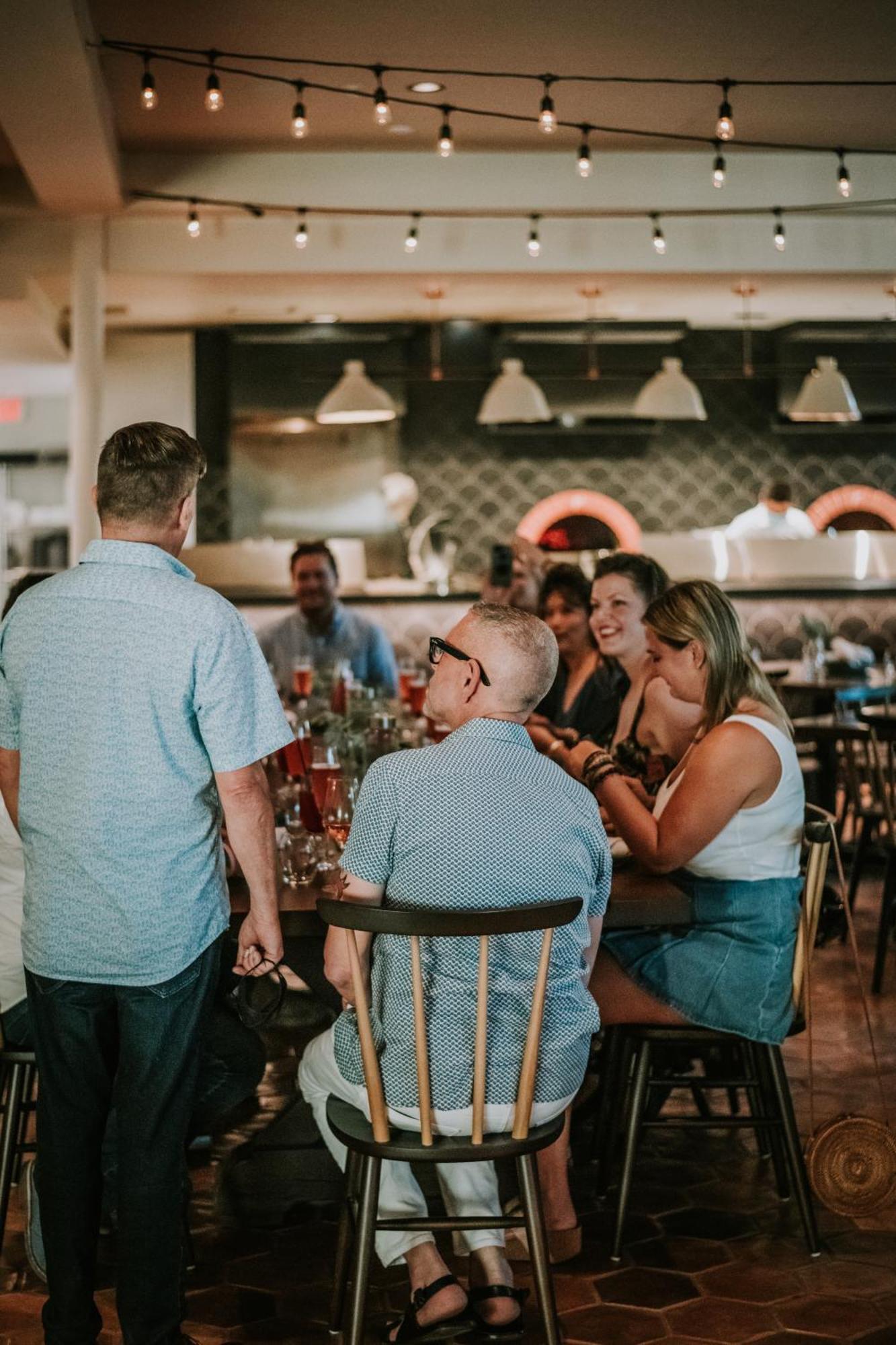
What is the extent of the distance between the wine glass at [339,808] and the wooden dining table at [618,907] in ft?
0.63

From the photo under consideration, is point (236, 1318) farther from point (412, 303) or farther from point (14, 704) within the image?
point (412, 303)

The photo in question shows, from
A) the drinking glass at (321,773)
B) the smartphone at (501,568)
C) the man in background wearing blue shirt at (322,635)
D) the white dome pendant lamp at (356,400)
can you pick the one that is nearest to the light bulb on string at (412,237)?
the white dome pendant lamp at (356,400)

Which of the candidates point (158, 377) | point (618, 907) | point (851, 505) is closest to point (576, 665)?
point (618, 907)

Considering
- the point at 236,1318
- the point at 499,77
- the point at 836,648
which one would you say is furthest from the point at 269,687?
the point at 836,648

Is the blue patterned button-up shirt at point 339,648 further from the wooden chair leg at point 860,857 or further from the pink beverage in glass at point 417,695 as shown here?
the wooden chair leg at point 860,857

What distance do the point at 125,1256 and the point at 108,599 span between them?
3.69 feet

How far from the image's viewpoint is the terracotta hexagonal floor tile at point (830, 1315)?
108 inches

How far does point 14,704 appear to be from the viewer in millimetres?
2465

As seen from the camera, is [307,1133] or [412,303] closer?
[307,1133]

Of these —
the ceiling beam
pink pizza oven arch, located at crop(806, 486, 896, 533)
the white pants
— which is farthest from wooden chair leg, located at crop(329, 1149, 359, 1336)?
pink pizza oven arch, located at crop(806, 486, 896, 533)

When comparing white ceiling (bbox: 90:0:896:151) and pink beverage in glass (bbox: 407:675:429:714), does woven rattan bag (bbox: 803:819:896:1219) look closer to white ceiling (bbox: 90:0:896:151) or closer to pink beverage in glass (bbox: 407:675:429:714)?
pink beverage in glass (bbox: 407:675:429:714)

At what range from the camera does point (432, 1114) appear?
237 cm

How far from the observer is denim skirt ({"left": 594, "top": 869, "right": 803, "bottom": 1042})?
305 centimetres

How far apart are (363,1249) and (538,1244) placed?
0.98 ft
